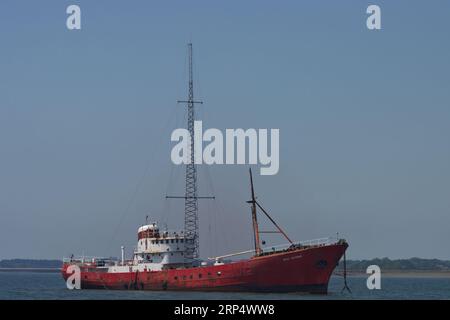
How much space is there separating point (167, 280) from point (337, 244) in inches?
690

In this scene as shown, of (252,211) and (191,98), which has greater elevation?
(191,98)

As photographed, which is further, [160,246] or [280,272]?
[160,246]

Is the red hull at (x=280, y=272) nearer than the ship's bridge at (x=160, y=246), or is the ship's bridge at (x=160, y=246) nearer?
the red hull at (x=280, y=272)

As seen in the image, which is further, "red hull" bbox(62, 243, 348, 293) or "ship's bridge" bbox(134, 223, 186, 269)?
"ship's bridge" bbox(134, 223, 186, 269)

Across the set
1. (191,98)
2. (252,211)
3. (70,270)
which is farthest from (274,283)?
(70,270)
